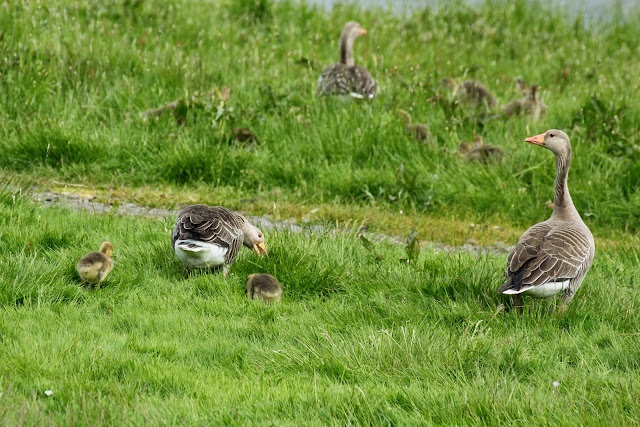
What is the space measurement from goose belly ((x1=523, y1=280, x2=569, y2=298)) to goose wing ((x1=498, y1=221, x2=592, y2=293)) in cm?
4

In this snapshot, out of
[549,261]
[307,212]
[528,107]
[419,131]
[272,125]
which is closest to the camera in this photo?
[549,261]

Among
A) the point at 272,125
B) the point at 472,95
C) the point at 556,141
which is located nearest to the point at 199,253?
the point at 556,141

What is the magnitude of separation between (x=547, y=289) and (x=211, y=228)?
8.57 ft

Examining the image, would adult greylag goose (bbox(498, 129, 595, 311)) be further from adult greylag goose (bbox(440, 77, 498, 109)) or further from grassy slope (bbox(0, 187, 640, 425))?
adult greylag goose (bbox(440, 77, 498, 109))

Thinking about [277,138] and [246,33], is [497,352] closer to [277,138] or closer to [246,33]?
[277,138]

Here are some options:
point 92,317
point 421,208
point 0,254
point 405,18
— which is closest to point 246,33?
point 405,18

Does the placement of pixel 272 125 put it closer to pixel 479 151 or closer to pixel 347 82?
pixel 347 82

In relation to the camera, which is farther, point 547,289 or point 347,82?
point 347,82

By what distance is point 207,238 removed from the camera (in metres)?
5.89

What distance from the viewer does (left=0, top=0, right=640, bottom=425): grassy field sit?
427 cm

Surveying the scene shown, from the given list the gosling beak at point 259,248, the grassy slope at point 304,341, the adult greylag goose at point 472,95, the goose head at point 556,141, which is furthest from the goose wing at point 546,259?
the adult greylag goose at point 472,95

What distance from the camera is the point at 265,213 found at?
8711mm

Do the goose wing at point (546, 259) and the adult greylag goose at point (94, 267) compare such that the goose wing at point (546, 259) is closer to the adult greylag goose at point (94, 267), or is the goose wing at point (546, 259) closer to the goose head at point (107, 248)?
the adult greylag goose at point (94, 267)

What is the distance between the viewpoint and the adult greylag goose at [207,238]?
588cm
